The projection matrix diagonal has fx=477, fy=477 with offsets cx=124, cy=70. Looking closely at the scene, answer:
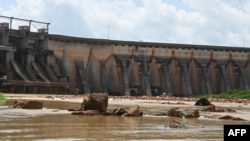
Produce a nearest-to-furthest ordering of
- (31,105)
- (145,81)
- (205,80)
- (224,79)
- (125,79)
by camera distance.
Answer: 1. (31,105)
2. (125,79)
3. (145,81)
4. (205,80)
5. (224,79)

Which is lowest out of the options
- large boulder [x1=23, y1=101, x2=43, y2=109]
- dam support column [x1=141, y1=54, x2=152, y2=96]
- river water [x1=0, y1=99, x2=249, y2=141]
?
river water [x1=0, y1=99, x2=249, y2=141]

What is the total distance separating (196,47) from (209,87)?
7478 mm

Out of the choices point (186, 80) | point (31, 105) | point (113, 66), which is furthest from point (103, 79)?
point (31, 105)

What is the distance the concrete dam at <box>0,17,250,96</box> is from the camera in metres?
64.4

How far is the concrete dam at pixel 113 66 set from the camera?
64.4 metres

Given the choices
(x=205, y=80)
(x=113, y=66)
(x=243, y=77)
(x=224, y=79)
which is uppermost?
(x=113, y=66)

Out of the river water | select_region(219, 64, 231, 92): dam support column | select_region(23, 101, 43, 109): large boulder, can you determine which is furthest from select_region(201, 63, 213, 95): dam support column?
the river water

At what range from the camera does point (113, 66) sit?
77.9m

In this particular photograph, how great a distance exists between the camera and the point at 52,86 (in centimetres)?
6331

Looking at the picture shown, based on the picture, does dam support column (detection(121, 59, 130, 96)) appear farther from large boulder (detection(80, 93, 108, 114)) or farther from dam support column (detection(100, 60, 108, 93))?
large boulder (detection(80, 93, 108, 114))

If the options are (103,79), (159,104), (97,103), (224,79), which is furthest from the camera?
(224,79)

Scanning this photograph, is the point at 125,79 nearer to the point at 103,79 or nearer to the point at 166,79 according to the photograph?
the point at 103,79

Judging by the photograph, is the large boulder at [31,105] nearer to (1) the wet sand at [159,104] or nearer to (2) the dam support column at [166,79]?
(1) the wet sand at [159,104]

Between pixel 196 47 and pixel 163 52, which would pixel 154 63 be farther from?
pixel 196 47
